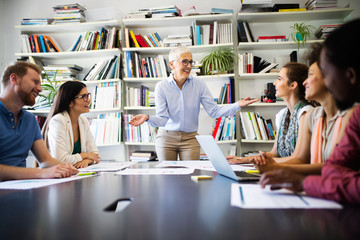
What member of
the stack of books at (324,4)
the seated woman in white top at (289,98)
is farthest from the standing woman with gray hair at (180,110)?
the stack of books at (324,4)

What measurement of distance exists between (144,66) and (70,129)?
1605 mm

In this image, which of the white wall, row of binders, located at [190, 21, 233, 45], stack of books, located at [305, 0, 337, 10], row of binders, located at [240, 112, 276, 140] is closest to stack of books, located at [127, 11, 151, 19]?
the white wall

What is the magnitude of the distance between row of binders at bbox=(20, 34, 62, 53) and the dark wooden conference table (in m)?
3.08

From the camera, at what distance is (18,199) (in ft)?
2.97

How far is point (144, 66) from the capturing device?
348cm

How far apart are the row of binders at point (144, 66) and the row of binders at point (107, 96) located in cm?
24

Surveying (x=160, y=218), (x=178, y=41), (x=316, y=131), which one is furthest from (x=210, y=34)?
(x=160, y=218)

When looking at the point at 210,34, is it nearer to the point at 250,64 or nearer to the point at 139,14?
the point at 250,64

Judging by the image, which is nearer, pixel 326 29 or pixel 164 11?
pixel 326 29

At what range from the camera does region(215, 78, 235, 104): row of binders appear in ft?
11.0

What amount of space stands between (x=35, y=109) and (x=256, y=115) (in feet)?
9.12

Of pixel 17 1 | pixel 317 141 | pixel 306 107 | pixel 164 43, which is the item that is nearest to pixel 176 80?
pixel 164 43

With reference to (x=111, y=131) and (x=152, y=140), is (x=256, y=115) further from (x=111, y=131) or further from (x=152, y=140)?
(x=111, y=131)

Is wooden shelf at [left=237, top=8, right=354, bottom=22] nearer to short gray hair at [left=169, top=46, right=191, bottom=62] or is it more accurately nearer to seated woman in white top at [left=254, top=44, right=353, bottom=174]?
short gray hair at [left=169, top=46, right=191, bottom=62]
